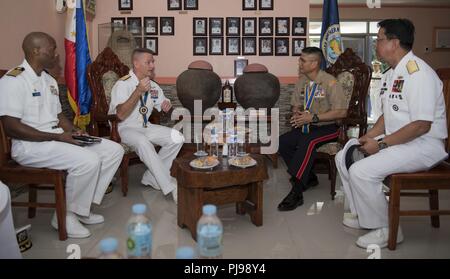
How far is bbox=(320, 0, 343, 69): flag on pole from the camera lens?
197 inches

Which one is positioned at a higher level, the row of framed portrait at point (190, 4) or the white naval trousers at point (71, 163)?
the row of framed portrait at point (190, 4)

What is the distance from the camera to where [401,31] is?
2.47 meters

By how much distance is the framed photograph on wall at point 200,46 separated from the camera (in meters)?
Answer: 5.39

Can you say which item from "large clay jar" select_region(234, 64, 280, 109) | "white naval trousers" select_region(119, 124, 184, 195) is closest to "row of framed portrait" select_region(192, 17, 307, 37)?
"large clay jar" select_region(234, 64, 280, 109)

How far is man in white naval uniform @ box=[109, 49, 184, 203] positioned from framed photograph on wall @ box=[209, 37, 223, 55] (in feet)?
5.53

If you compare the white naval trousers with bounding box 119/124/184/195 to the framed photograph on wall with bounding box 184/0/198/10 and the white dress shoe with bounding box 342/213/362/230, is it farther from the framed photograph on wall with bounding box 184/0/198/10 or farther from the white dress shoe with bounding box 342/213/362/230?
the framed photograph on wall with bounding box 184/0/198/10

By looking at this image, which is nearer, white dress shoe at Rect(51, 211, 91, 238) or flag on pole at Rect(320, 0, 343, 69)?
white dress shoe at Rect(51, 211, 91, 238)

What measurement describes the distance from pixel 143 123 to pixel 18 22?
4.42 feet

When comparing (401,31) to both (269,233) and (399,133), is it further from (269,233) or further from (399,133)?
(269,233)

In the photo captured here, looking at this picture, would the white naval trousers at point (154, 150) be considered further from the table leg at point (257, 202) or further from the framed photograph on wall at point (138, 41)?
the framed photograph on wall at point (138, 41)

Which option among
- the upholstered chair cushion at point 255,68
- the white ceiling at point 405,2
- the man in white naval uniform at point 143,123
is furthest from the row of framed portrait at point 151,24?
the white ceiling at point 405,2

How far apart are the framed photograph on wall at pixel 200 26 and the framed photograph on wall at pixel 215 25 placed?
65 millimetres

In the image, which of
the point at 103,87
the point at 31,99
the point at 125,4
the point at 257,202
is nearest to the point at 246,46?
the point at 125,4
